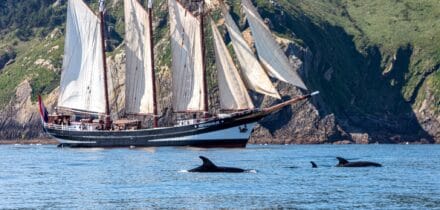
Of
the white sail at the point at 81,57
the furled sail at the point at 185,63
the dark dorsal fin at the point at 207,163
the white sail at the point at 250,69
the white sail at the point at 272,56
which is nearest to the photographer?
the dark dorsal fin at the point at 207,163

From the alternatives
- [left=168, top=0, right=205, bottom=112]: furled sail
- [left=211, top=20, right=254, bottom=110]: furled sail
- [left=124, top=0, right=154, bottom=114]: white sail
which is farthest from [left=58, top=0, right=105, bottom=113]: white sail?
[left=211, top=20, right=254, bottom=110]: furled sail

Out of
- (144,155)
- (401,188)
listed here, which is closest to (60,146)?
(144,155)

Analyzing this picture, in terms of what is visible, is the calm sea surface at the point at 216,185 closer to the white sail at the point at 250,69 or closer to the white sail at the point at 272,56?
the white sail at the point at 272,56

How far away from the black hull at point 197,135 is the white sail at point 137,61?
3.45 m

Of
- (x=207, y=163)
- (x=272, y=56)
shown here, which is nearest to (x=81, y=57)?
(x=272, y=56)

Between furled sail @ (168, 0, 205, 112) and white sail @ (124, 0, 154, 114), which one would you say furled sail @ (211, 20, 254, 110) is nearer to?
furled sail @ (168, 0, 205, 112)

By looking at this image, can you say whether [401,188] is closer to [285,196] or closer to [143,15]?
[285,196]

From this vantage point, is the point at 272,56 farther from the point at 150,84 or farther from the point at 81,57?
the point at 81,57

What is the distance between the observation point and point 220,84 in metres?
138

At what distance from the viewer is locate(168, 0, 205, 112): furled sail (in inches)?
5650

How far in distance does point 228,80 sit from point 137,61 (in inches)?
583

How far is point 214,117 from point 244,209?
82375 millimetres

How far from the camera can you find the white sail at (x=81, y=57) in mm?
147375

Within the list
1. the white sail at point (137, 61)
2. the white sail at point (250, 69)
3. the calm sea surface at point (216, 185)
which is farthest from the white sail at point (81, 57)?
the calm sea surface at point (216, 185)
